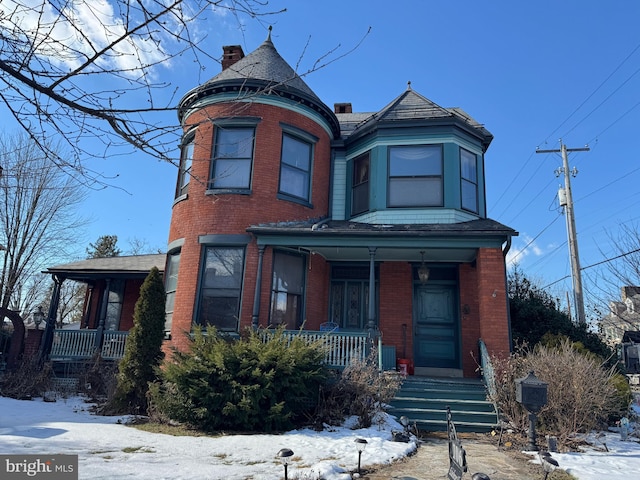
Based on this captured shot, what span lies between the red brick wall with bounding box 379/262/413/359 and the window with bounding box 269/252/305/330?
7.52 ft

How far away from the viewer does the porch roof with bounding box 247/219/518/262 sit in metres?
10.3

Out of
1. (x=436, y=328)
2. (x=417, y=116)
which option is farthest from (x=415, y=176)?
(x=436, y=328)

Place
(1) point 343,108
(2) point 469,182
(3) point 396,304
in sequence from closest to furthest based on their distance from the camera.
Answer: (3) point 396,304
(2) point 469,182
(1) point 343,108

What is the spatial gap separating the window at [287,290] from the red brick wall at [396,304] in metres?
2.29

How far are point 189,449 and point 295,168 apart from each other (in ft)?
26.2

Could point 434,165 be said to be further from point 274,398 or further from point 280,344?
point 274,398

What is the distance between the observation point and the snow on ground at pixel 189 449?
5.07m

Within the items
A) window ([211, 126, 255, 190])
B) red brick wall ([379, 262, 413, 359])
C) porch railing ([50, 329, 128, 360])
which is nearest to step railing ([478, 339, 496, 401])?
red brick wall ([379, 262, 413, 359])

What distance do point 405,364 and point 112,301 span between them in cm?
1068

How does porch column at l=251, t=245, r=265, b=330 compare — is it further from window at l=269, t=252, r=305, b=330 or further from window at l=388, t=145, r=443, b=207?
window at l=388, t=145, r=443, b=207

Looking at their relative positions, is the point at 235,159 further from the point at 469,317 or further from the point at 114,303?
the point at 114,303

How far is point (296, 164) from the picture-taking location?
12.4 m

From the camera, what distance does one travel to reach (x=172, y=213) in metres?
12.7

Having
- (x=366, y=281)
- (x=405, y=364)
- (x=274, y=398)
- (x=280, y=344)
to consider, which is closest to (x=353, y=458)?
(x=274, y=398)
